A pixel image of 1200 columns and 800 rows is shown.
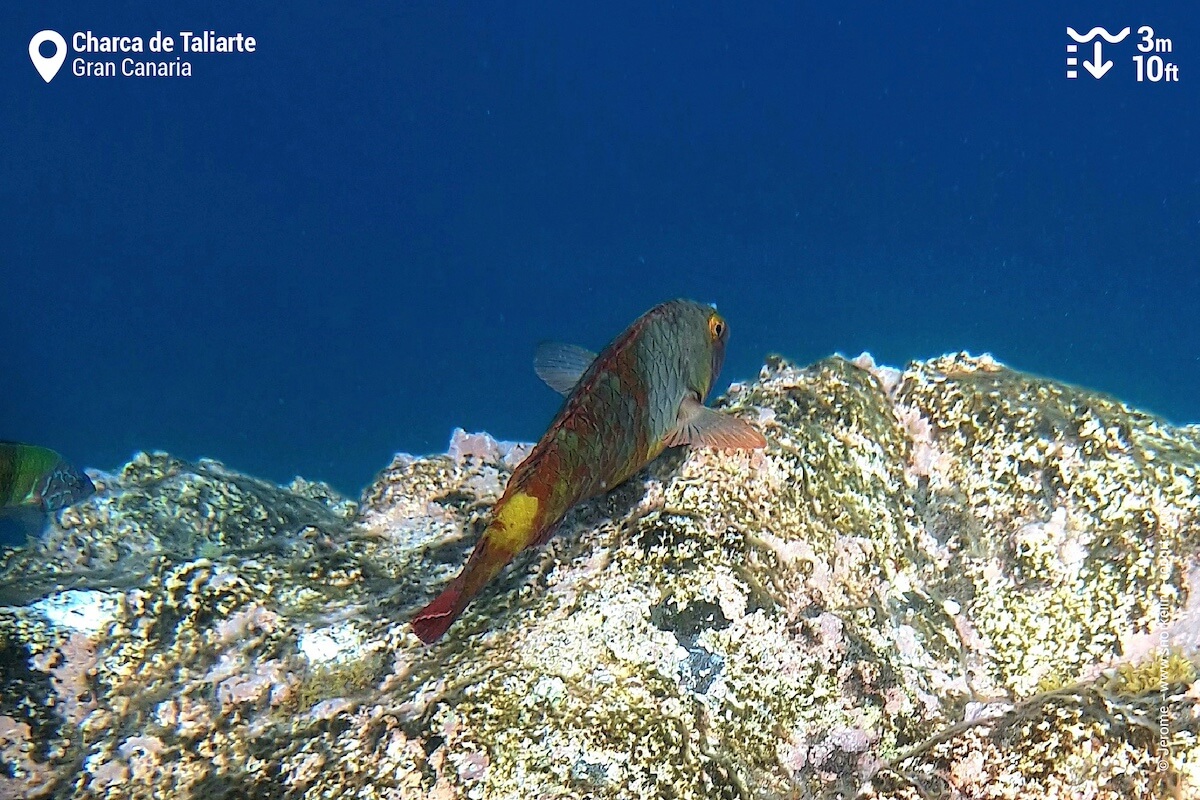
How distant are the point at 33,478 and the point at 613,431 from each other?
4.13 m

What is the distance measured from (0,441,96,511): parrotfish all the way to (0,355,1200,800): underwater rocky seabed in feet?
5.68

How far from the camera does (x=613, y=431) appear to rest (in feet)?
7.86

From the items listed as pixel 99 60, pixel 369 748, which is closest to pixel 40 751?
pixel 369 748

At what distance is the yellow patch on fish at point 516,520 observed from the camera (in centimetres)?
204

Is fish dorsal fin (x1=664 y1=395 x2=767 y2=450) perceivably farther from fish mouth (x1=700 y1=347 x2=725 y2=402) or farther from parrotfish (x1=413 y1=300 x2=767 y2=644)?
fish mouth (x1=700 y1=347 x2=725 y2=402)

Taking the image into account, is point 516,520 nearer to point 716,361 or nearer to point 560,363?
point 560,363

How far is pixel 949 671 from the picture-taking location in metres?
2.58

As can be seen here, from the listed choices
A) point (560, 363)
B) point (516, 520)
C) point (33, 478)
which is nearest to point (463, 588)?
point (516, 520)

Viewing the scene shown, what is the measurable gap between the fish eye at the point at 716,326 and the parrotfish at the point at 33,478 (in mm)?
4222

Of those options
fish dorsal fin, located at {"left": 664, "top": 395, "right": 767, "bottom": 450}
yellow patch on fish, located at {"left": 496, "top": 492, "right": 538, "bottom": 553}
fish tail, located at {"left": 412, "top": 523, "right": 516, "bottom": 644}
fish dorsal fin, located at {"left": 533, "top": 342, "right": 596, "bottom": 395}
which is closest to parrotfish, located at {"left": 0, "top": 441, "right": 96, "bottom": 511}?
fish dorsal fin, located at {"left": 533, "top": 342, "right": 596, "bottom": 395}

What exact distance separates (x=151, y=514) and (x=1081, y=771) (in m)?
4.86

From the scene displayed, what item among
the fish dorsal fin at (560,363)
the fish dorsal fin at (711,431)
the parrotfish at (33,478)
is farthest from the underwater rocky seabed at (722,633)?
the parrotfish at (33,478)

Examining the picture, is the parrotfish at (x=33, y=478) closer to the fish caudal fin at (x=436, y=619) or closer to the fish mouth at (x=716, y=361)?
the fish caudal fin at (x=436, y=619)

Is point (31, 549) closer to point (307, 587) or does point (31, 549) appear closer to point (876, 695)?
point (307, 587)
